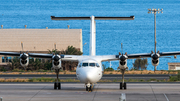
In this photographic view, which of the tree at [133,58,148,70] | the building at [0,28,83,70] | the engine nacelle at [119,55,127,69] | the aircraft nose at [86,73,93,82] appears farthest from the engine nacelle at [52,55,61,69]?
the tree at [133,58,148,70]

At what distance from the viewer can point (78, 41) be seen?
70.3 meters

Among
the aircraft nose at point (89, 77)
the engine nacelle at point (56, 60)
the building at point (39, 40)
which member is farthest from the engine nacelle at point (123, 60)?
the building at point (39, 40)

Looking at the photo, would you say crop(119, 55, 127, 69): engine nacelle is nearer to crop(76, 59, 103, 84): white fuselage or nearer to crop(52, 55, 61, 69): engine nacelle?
crop(76, 59, 103, 84): white fuselage

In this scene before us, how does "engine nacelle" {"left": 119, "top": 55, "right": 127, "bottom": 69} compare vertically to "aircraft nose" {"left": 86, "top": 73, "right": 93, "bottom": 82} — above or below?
above

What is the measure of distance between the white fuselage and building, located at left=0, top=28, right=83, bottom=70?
44854 millimetres

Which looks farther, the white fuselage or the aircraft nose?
the white fuselage

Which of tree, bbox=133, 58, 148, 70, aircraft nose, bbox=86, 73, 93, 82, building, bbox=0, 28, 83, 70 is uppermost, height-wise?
building, bbox=0, 28, 83, 70

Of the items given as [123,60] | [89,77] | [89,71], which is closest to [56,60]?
[89,71]

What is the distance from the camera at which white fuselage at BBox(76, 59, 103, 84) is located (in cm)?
2359

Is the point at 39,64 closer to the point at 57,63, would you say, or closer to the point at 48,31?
the point at 48,31

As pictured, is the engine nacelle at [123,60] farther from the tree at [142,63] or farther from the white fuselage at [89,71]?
the tree at [142,63]

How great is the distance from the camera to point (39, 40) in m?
71.4

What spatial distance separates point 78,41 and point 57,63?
1745 inches

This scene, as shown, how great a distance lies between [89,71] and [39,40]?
161ft
